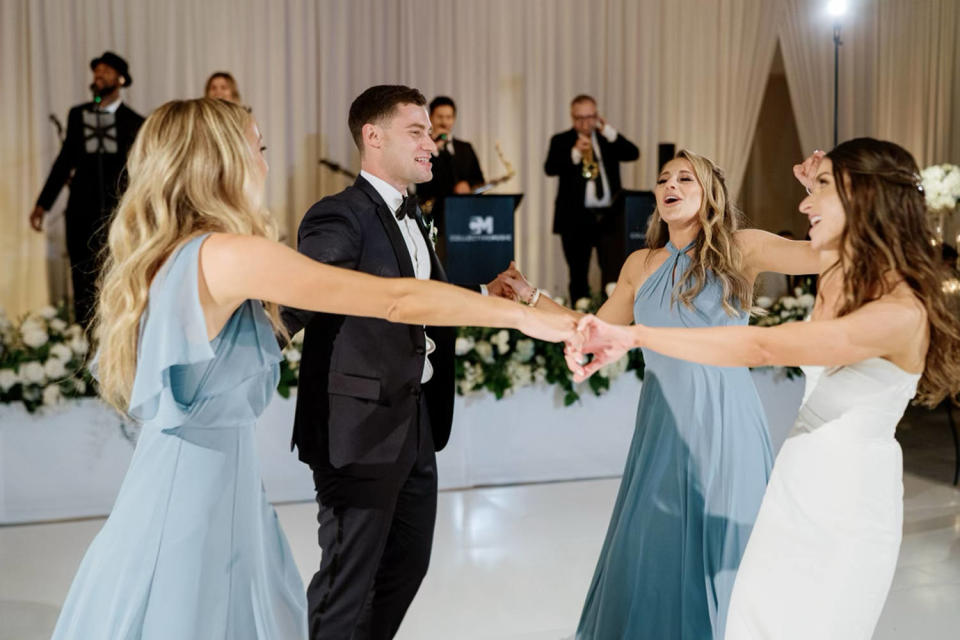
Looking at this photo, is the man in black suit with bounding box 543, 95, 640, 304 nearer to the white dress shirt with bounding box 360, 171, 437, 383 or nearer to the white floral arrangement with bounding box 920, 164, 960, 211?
the white floral arrangement with bounding box 920, 164, 960, 211

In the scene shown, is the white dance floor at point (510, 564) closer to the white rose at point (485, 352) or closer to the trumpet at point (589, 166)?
the white rose at point (485, 352)

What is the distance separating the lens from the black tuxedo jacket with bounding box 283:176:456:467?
8.92ft

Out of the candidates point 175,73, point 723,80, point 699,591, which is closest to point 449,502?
point 699,591

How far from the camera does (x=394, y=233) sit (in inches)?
113

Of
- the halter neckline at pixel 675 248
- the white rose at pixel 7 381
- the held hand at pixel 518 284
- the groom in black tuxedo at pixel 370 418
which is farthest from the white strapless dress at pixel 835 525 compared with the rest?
the white rose at pixel 7 381

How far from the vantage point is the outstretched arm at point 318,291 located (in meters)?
1.97

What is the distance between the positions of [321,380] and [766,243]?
1.58m

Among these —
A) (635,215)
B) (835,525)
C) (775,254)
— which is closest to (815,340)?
(835,525)

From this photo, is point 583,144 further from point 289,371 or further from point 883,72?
point 883,72

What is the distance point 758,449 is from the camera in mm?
3158

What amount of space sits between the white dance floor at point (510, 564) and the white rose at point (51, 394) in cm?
64

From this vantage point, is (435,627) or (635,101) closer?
(435,627)

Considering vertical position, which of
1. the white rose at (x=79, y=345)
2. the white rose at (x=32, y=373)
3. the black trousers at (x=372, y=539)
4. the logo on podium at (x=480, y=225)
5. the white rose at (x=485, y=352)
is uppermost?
the logo on podium at (x=480, y=225)

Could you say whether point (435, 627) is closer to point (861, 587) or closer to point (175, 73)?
point (861, 587)
